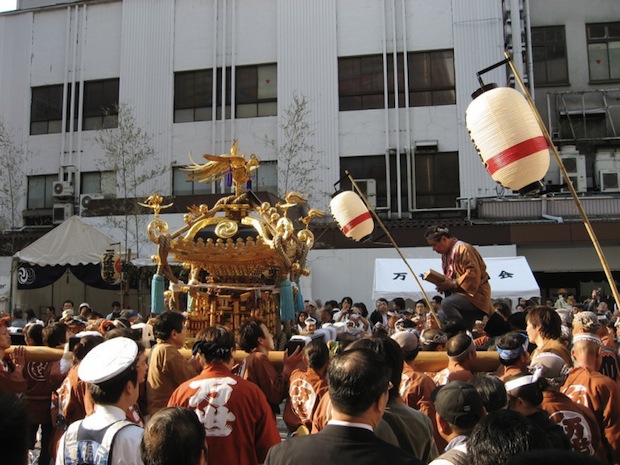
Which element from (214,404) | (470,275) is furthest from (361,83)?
(214,404)

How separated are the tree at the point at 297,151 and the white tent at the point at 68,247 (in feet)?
18.1

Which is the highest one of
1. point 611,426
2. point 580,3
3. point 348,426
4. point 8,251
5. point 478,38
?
point 580,3

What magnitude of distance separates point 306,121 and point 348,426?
56.1ft

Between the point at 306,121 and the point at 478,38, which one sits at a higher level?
the point at 478,38

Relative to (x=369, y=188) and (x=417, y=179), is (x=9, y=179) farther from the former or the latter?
(x=417, y=179)

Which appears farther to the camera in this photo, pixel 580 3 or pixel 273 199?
pixel 580 3

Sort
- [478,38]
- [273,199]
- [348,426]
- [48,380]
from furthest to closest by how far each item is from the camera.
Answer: [478,38], [273,199], [48,380], [348,426]

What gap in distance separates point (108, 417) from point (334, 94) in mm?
16960

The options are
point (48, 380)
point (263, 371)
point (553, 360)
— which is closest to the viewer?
point (553, 360)

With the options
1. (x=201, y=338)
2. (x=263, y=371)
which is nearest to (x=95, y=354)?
(x=201, y=338)

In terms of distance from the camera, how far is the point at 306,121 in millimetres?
18750

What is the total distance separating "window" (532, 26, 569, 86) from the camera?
757 inches

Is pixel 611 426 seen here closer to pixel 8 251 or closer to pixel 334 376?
pixel 334 376

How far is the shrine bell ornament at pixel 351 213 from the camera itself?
861 cm
